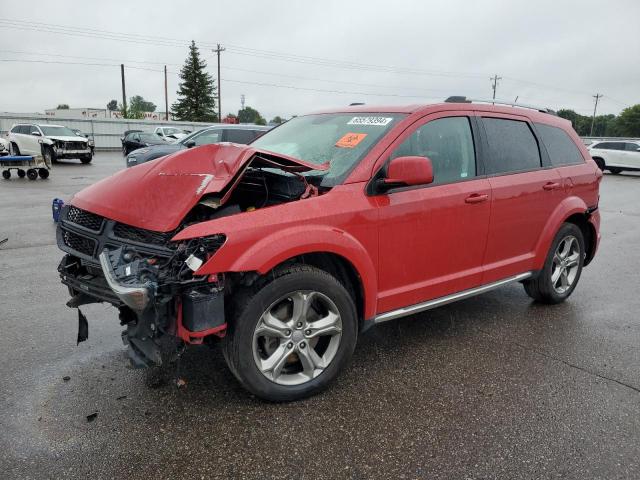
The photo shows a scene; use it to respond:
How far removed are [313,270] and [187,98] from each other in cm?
7064

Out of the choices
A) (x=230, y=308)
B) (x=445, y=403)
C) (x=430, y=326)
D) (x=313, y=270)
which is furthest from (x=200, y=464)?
(x=430, y=326)

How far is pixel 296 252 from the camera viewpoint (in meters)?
2.88

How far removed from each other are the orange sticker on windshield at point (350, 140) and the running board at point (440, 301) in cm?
122

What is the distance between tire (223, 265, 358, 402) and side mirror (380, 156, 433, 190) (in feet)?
2.53

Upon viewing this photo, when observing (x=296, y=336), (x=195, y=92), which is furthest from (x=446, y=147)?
(x=195, y=92)

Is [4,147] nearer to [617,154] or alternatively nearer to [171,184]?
[171,184]

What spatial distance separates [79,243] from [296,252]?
1.40 metres

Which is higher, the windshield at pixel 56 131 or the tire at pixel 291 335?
the windshield at pixel 56 131

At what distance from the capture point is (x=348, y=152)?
11.4 feet

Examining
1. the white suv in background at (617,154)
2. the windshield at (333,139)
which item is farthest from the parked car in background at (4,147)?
the white suv in background at (617,154)

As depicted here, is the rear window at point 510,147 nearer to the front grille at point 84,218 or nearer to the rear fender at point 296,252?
the rear fender at point 296,252

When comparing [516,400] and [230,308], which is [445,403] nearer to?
[516,400]

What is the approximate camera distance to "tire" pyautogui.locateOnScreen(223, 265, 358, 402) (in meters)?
2.81

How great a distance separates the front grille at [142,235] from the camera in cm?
273
